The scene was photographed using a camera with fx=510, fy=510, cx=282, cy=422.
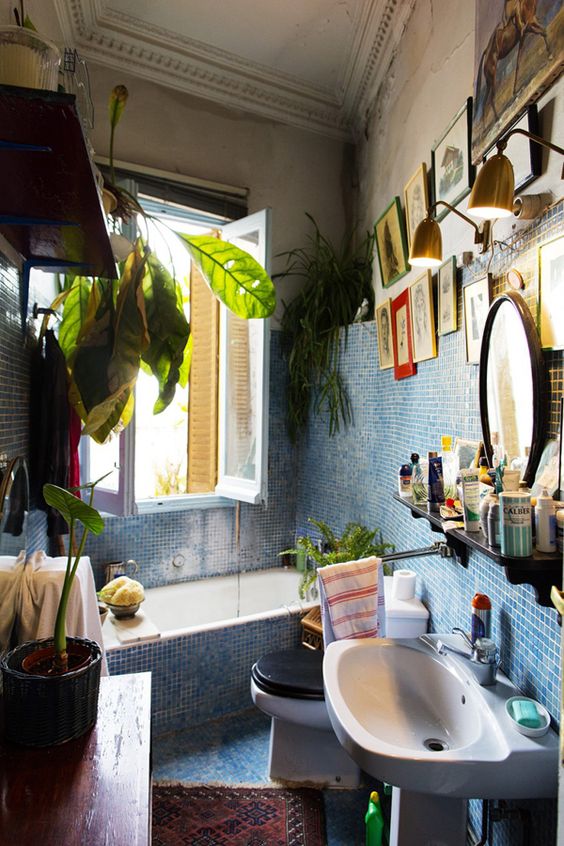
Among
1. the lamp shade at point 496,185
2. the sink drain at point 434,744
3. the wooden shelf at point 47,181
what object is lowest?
the sink drain at point 434,744

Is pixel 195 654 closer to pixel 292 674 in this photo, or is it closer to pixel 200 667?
pixel 200 667

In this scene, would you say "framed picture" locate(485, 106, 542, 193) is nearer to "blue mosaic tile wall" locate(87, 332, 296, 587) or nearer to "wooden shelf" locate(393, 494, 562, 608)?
"wooden shelf" locate(393, 494, 562, 608)

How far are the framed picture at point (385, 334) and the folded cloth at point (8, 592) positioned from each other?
1.81 meters

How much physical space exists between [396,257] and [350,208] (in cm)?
119

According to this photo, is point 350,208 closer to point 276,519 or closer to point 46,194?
point 276,519

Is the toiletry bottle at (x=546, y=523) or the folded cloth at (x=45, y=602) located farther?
the folded cloth at (x=45, y=602)

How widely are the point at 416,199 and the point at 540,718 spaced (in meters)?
1.97

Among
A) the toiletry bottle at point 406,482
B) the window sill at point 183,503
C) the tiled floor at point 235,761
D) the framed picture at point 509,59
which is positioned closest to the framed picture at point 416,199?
the framed picture at point 509,59

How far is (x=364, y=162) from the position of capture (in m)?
3.22

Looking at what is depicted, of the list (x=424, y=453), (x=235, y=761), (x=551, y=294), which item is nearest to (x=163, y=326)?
(x=424, y=453)

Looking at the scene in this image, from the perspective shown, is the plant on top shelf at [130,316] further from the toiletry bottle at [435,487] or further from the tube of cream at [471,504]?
the tube of cream at [471,504]

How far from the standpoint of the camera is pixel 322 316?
316 cm

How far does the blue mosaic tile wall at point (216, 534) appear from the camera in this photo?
9.87ft

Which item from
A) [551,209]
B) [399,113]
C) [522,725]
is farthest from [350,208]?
[522,725]
